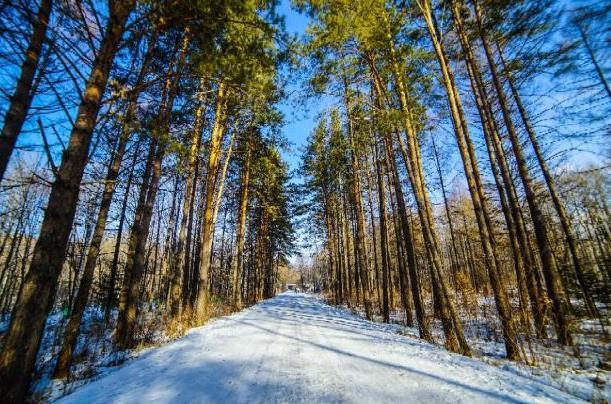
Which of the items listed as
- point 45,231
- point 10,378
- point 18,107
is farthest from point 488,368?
point 18,107

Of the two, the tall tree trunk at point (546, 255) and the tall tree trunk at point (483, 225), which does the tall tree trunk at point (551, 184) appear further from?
the tall tree trunk at point (483, 225)

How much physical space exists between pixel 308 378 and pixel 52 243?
12.0 feet

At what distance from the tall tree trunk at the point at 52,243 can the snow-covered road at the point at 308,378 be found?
85cm

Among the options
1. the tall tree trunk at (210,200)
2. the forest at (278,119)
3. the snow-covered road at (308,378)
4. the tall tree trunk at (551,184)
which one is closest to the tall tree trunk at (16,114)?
the forest at (278,119)

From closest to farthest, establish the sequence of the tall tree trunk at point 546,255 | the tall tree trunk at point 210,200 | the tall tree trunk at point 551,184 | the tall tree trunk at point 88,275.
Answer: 1. the tall tree trunk at point 88,275
2. the tall tree trunk at point 546,255
3. the tall tree trunk at point 551,184
4. the tall tree trunk at point 210,200

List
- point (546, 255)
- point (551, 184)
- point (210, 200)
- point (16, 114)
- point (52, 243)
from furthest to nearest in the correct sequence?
point (210, 200) < point (551, 184) < point (546, 255) < point (16, 114) < point (52, 243)

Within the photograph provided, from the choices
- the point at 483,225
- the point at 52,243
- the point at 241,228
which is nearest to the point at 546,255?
the point at 483,225

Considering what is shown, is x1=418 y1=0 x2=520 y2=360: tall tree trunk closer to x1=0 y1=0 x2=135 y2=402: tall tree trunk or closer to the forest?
the forest

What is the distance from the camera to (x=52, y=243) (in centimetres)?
335

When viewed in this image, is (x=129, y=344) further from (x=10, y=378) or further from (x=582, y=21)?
(x=582, y=21)

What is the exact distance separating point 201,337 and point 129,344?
7.43 ft

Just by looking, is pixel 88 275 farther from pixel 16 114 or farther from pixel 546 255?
pixel 546 255

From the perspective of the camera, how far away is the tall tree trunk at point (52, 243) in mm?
2998

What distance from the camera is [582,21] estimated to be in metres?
4.36
